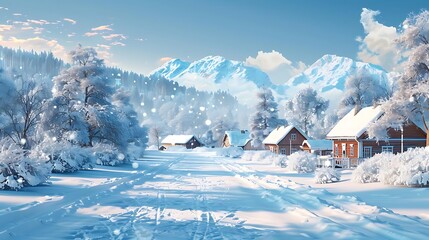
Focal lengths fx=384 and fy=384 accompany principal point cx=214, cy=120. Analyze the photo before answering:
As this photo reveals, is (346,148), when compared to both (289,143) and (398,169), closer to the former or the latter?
(289,143)

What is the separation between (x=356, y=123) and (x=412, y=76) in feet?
44.3

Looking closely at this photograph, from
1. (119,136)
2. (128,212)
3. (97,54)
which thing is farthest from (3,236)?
(97,54)

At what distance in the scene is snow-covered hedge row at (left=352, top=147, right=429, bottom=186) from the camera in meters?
16.3

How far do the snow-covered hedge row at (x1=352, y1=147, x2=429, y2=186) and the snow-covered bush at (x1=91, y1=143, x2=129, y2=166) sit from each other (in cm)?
2171

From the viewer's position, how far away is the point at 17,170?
15.6 m

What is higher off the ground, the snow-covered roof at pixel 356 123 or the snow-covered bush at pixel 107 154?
the snow-covered roof at pixel 356 123

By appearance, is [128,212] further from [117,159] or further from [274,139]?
[274,139]

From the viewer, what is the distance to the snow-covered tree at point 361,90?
66375mm

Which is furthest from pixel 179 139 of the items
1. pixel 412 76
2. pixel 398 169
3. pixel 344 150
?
pixel 398 169

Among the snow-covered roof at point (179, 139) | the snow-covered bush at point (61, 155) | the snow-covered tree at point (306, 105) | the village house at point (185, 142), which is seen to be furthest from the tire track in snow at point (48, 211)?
the snow-covered roof at point (179, 139)

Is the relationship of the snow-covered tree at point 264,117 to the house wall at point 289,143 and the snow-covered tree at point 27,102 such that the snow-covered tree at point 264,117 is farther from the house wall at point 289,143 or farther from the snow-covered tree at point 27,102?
the snow-covered tree at point 27,102

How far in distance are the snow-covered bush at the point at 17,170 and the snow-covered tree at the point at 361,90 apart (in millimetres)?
58531

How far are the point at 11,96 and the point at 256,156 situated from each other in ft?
98.6

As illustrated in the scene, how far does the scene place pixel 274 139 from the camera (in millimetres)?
66750
